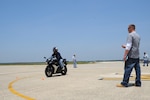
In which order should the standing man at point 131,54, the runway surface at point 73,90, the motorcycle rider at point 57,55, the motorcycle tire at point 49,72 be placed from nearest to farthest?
the runway surface at point 73,90
the standing man at point 131,54
the motorcycle tire at point 49,72
the motorcycle rider at point 57,55

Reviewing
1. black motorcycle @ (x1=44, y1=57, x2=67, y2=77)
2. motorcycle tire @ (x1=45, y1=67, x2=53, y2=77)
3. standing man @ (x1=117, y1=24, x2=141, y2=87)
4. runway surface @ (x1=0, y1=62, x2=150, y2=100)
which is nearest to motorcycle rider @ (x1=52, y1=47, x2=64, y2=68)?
black motorcycle @ (x1=44, y1=57, x2=67, y2=77)

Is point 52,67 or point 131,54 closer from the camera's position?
point 131,54

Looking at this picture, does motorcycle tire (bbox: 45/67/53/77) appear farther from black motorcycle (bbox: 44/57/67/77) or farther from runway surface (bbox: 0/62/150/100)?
runway surface (bbox: 0/62/150/100)

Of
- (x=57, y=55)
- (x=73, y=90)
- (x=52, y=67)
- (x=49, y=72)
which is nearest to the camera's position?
(x=73, y=90)

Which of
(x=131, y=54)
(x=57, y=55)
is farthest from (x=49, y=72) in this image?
(x=131, y=54)

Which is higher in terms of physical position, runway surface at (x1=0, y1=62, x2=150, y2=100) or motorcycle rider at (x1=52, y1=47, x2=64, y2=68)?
motorcycle rider at (x1=52, y1=47, x2=64, y2=68)

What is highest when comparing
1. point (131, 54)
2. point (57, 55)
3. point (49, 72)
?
point (131, 54)

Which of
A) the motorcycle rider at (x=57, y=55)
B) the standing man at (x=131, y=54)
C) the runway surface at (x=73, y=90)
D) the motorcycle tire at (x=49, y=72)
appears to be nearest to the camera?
the runway surface at (x=73, y=90)

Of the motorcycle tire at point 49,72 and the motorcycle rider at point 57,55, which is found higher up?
the motorcycle rider at point 57,55

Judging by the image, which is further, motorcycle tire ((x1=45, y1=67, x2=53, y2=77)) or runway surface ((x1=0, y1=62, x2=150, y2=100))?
motorcycle tire ((x1=45, y1=67, x2=53, y2=77))

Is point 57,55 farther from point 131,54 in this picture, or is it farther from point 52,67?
point 131,54

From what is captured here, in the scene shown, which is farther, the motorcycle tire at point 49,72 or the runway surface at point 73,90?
the motorcycle tire at point 49,72

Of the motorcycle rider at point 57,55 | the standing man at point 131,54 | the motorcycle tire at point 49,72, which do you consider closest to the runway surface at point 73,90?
the standing man at point 131,54

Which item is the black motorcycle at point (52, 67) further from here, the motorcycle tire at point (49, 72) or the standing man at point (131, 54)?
the standing man at point (131, 54)
